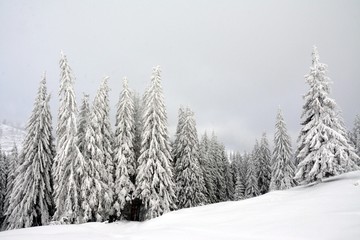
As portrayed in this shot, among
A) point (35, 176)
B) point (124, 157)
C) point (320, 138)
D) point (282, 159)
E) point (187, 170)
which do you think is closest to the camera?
point (320, 138)

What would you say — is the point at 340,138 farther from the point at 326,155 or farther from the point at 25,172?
the point at 25,172

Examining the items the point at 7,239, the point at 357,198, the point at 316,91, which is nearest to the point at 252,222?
the point at 357,198

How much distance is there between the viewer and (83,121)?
29.2 metres

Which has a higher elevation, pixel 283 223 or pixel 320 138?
pixel 320 138

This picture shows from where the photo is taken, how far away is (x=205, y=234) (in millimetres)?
9109

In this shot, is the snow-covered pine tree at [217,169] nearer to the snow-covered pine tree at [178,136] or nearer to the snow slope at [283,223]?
the snow-covered pine tree at [178,136]

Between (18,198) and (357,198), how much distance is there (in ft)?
96.9

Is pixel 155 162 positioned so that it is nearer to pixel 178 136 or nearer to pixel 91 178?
pixel 91 178

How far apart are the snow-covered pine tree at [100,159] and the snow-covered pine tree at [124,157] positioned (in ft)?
2.87

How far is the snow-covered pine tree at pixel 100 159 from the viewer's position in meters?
26.6

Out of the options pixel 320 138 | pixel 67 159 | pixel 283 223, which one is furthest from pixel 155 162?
pixel 283 223

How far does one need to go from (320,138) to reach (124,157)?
18.8 metres

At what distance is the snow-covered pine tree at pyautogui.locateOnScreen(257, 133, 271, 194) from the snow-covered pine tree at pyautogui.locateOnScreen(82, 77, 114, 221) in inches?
1350

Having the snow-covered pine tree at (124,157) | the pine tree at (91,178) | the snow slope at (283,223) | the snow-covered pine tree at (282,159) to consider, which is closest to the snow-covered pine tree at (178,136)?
the snow-covered pine tree at (124,157)
